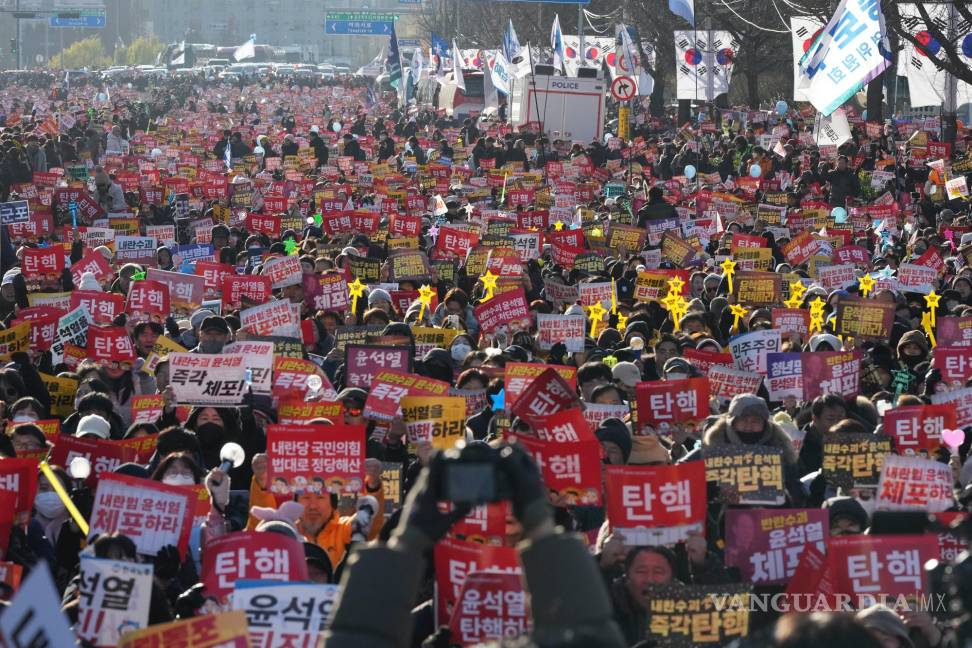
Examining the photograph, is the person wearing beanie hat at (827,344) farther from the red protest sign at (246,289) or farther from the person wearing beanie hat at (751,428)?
the red protest sign at (246,289)

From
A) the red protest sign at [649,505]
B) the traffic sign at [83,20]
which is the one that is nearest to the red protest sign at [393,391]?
the red protest sign at [649,505]

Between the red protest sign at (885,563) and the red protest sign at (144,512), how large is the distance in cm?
263

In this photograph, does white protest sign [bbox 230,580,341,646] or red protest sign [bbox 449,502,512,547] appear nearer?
white protest sign [bbox 230,580,341,646]

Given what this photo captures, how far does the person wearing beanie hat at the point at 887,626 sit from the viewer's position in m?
5.78

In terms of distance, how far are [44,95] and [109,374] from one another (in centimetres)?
6535

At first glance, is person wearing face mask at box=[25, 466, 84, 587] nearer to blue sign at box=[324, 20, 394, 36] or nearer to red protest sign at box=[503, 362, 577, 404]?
red protest sign at box=[503, 362, 577, 404]

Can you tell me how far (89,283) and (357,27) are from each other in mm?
91720

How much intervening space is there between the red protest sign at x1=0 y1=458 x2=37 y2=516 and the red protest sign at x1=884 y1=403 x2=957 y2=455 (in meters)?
4.29

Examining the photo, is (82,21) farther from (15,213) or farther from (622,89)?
(15,213)

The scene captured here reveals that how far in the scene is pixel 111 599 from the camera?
5879 millimetres

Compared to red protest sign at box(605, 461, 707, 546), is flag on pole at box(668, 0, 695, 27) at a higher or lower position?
higher

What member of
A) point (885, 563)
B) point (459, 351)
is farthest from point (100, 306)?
point (885, 563)

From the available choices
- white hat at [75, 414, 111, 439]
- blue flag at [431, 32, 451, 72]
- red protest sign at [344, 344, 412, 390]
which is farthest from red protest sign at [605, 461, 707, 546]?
blue flag at [431, 32, 451, 72]

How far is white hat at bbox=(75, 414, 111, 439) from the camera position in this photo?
30.8 feet
